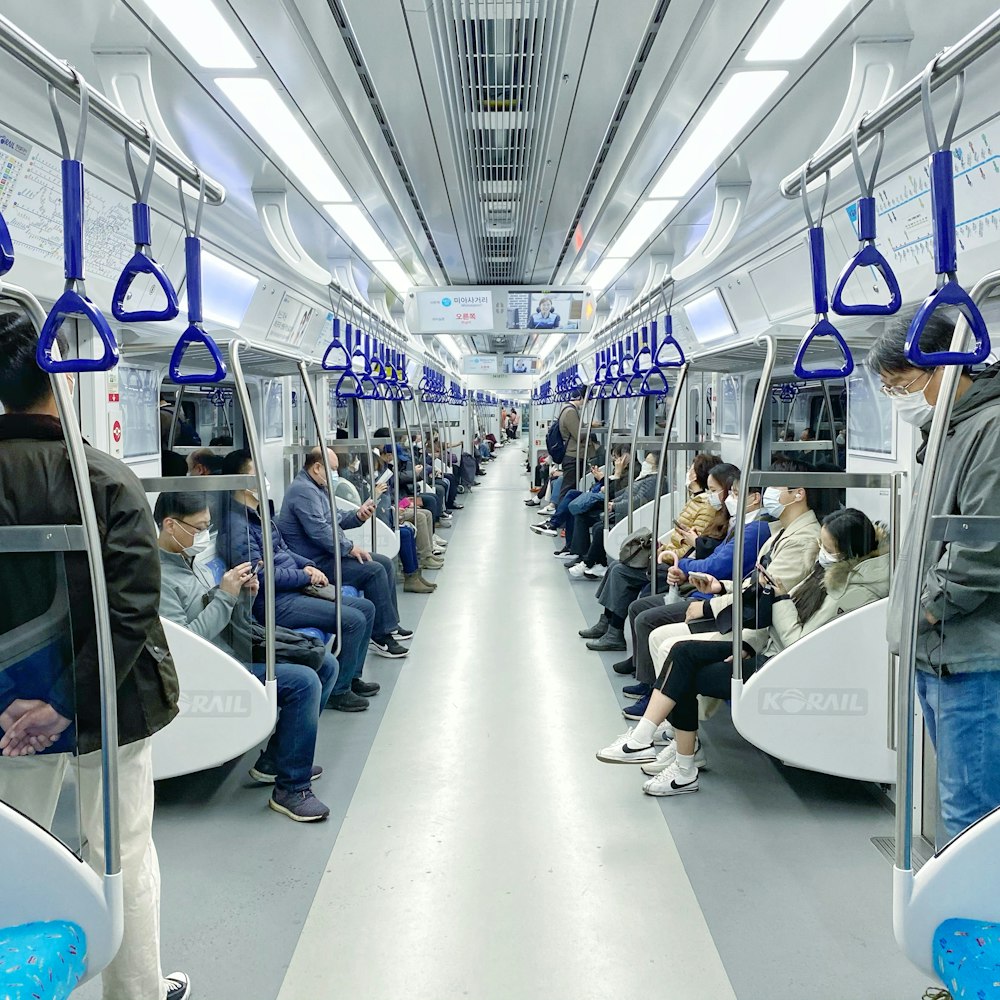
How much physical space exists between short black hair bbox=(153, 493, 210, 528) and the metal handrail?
99.5 inches

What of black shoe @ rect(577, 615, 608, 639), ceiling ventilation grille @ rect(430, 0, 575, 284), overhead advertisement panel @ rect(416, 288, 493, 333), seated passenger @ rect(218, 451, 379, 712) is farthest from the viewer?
overhead advertisement panel @ rect(416, 288, 493, 333)

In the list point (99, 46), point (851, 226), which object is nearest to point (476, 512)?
point (851, 226)

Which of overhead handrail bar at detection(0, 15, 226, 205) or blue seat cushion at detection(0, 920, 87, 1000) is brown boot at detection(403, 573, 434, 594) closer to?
overhead handrail bar at detection(0, 15, 226, 205)

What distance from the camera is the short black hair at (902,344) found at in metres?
2.31

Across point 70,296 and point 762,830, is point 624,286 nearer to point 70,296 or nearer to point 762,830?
point 762,830

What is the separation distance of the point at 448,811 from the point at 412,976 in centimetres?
112

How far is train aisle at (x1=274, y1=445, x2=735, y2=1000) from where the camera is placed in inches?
104

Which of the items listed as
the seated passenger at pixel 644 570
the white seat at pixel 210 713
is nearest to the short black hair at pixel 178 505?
the white seat at pixel 210 713

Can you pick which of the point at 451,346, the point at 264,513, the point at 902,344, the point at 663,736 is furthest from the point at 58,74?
the point at 451,346

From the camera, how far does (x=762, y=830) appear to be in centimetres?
353

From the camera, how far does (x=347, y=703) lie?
4.98 meters

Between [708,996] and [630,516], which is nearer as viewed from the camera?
[708,996]

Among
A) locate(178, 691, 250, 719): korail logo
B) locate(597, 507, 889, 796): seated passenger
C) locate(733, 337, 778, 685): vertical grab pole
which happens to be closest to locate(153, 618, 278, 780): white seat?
locate(178, 691, 250, 719): korail logo

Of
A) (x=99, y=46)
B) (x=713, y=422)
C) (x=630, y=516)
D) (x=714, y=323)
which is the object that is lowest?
(x=630, y=516)
